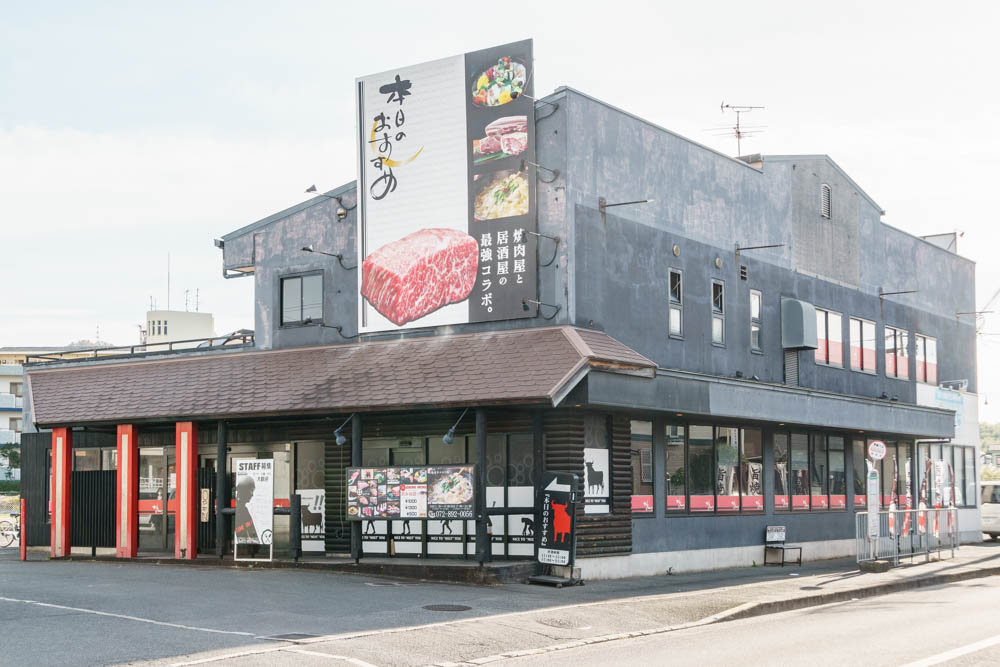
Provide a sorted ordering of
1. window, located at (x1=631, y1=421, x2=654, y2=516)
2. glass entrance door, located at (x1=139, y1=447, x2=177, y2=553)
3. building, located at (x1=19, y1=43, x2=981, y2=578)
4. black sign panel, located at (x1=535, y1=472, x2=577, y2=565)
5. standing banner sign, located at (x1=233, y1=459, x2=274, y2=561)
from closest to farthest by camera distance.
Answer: black sign panel, located at (x1=535, y1=472, x2=577, y2=565), building, located at (x1=19, y1=43, x2=981, y2=578), standing banner sign, located at (x1=233, y1=459, x2=274, y2=561), window, located at (x1=631, y1=421, x2=654, y2=516), glass entrance door, located at (x1=139, y1=447, x2=177, y2=553)

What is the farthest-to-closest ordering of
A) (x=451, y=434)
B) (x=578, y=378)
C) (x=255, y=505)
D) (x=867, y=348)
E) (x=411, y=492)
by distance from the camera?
(x=867, y=348)
(x=255, y=505)
(x=451, y=434)
(x=411, y=492)
(x=578, y=378)

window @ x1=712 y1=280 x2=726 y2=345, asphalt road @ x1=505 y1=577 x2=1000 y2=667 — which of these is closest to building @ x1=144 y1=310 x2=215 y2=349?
window @ x1=712 y1=280 x2=726 y2=345

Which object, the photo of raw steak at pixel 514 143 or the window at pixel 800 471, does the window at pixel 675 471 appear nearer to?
the window at pixel 800 471

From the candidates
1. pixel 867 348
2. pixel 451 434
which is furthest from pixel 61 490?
pixel 867 348

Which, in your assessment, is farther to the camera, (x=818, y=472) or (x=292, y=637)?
(x=818, y=472)

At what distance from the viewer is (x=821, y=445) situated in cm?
3058

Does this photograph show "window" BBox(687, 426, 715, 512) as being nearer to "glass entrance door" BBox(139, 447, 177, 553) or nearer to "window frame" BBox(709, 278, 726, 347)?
"window frame" BBox(709, 278, 726, 347)

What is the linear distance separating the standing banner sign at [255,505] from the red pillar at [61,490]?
5.46 m

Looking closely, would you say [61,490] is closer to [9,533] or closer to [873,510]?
[9,533]

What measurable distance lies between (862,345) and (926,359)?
4.93m

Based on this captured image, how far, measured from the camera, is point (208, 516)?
26.0 m

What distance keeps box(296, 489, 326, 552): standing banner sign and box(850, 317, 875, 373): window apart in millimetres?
15545

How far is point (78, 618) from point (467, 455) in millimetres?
9705

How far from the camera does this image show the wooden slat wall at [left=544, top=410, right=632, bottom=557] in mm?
21703
